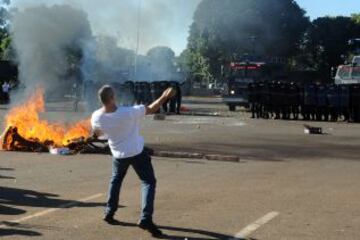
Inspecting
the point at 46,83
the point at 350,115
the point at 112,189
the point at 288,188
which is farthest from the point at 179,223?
the point at 350,115

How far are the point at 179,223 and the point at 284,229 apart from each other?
46.1 inches

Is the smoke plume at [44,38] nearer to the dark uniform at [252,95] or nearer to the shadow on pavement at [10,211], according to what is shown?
Result: the dark uniform at [252,95]

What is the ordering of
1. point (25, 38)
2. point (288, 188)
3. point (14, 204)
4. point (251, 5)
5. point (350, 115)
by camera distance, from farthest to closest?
point (251, 5) → point (350, 115) → point (25, 38) → point (288, 188) → point (14, 204)

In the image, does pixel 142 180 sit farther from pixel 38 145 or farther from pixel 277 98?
pixel 277 98

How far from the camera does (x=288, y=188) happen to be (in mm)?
10492

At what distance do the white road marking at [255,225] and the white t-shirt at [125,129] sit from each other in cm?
140

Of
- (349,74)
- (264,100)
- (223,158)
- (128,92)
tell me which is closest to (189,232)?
(223,158)

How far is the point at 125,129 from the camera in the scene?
740 centimetres

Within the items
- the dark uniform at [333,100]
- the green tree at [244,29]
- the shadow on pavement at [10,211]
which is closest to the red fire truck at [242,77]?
the green tree at [244,29]

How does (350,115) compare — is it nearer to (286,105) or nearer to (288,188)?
(286,105)

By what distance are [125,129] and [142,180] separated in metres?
0.58

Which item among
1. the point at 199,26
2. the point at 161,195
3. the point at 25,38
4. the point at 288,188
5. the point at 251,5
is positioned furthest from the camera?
the point at 199,26

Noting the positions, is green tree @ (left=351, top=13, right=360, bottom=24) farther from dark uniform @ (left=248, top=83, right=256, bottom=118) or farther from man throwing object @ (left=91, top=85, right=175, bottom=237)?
man throwing object @ (left=91, top=85, right=175, bottom=237)

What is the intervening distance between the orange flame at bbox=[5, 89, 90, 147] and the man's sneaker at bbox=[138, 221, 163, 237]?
8.70m
